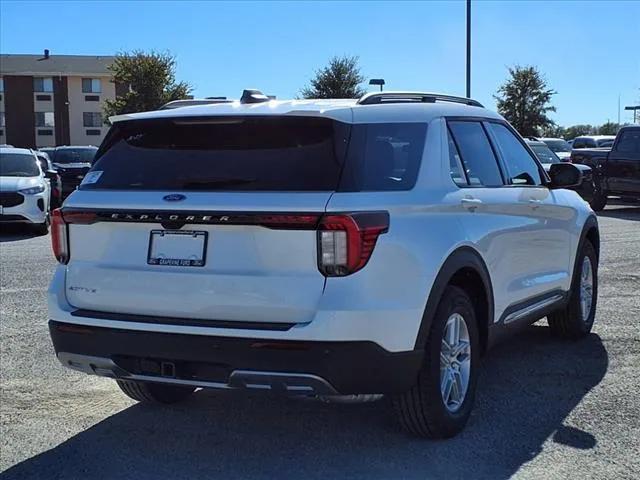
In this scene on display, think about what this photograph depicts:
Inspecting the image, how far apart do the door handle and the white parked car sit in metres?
12.4

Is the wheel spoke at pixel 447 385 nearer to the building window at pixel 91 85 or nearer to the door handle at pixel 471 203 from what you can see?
the door handle at pixel 471 203

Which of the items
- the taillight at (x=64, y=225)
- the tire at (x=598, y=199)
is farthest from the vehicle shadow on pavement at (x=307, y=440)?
the tire at (x=598, y=199)

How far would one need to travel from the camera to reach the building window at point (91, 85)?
6469cm

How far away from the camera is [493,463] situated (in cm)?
420

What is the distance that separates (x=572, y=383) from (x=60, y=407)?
3.39 meters

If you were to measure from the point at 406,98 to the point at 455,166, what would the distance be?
0.55 meters

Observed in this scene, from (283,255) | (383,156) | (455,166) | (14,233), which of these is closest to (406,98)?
(455,166)

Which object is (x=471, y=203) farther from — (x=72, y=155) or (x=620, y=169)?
(x=72, y=155)

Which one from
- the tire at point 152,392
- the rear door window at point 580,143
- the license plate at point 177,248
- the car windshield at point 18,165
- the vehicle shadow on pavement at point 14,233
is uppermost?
the rear door window at point 580,143

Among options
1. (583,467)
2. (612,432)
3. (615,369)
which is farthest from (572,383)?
(583,467)

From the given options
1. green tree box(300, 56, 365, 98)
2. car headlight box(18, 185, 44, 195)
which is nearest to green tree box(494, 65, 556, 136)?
green tree box(300, 56, 365, 98)

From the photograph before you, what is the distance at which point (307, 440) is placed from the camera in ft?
15.1

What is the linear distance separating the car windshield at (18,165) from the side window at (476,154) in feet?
A: 43.3

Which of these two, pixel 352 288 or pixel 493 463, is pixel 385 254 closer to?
pixel 352 288
